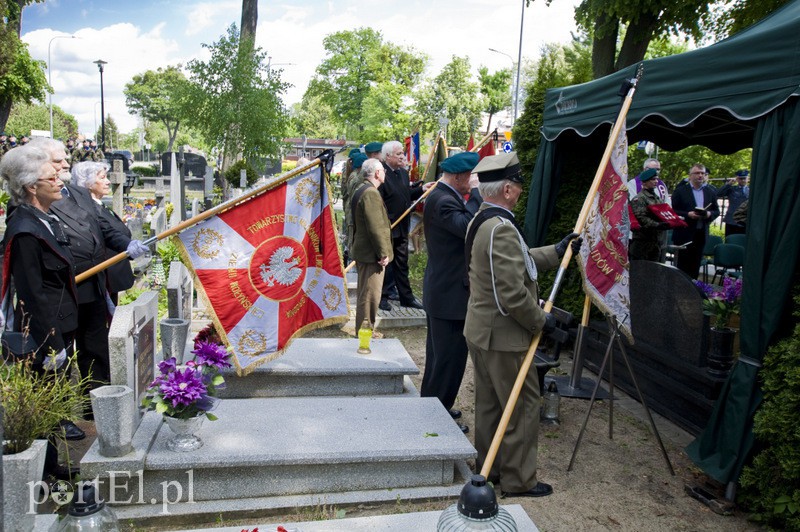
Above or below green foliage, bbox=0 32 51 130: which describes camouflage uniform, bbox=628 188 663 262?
below

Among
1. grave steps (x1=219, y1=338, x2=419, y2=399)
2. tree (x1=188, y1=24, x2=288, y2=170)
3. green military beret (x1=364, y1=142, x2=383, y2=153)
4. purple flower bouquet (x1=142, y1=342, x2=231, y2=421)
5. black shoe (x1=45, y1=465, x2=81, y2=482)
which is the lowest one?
Result: black shoe (x1=45, y1=465, x2=81, y2=482)

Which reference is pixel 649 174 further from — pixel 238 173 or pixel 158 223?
pixel 238 173

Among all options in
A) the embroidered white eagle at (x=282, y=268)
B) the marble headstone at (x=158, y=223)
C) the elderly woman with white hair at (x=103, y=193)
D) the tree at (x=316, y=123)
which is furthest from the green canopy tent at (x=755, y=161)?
the tree at (x=316, y=123)

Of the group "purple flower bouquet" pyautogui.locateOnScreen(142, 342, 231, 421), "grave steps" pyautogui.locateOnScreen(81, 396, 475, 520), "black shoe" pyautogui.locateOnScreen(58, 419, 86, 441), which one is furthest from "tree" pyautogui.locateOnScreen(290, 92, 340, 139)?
"purple flower bouquet" pyautogui.locateOnScreen(142, 342, 231, 421)

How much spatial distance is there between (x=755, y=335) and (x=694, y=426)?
64.3 inches

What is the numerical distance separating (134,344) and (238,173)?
18336mm

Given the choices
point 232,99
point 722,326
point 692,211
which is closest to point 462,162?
point 722,326

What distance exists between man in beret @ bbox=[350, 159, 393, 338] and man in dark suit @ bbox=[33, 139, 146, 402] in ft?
8.18

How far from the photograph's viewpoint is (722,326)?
5.20m

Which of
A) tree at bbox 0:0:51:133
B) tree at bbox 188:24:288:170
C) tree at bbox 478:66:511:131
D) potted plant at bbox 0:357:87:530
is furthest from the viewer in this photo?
tree at bbox 478:66:511:131

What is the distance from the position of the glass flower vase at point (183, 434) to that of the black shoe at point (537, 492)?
2.08 m

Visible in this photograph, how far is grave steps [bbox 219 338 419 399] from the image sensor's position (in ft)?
17.7

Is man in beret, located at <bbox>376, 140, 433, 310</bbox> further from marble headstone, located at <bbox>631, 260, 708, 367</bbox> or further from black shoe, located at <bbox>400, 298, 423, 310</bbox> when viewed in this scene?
marble headstone, located at <bbox>631, 260, 708, 367</bbox>

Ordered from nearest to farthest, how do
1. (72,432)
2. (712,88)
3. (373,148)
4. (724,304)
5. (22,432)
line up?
(22,432) < (712,88) < (72,432) < (724,304) < (373,148)
